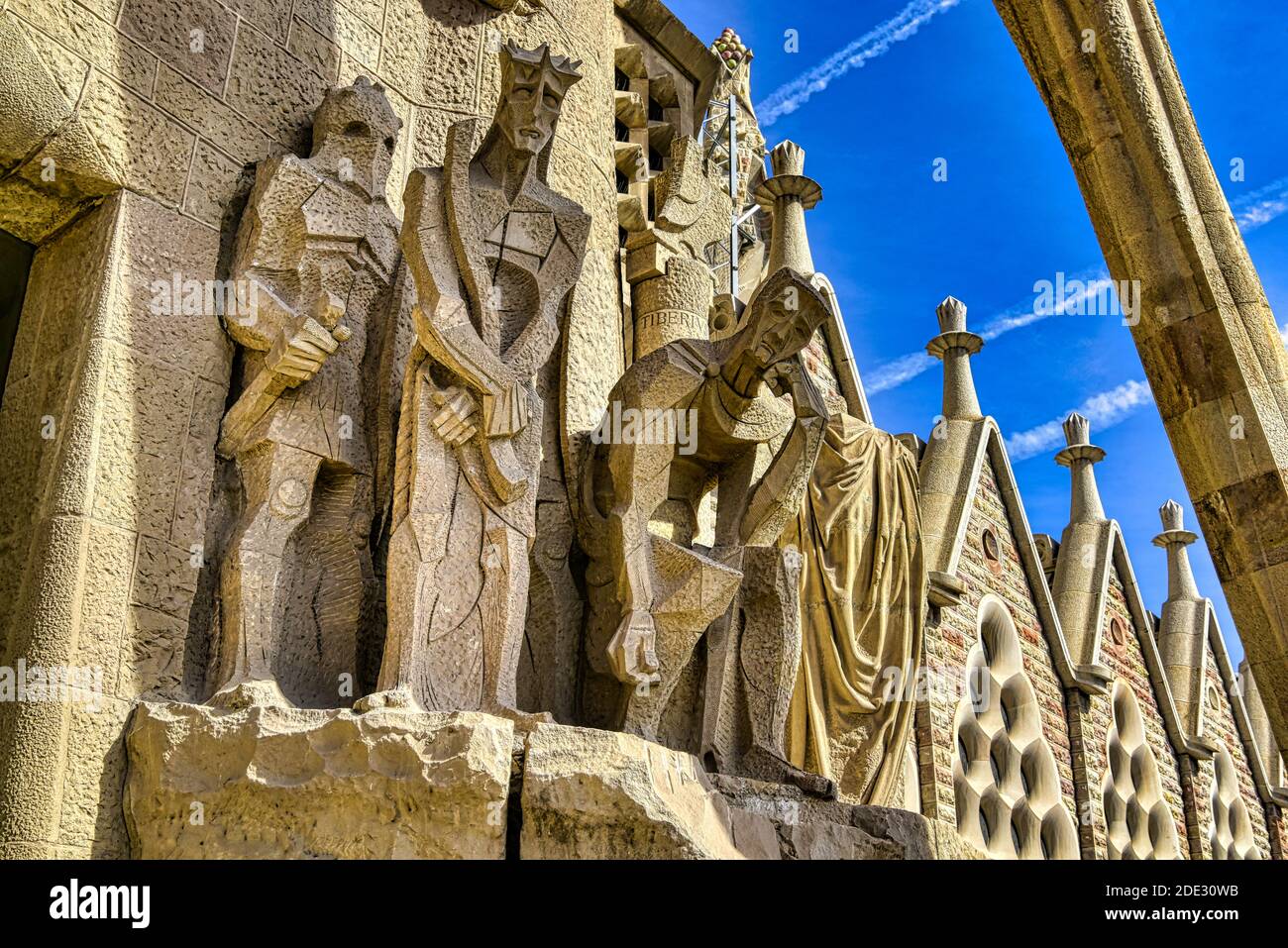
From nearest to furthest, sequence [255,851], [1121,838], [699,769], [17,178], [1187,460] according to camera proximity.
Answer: [255,851], [699,769], [17,178], [1187,460], [1121,838]

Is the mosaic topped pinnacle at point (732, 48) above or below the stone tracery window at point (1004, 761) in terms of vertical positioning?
above

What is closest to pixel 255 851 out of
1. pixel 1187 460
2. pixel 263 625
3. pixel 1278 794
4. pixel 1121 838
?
pixel 263 625

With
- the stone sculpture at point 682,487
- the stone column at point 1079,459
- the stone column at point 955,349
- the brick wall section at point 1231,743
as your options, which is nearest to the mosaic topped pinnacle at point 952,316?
the stone column at point 955,349

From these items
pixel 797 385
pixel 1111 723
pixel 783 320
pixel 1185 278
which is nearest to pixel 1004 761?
pixel 1111 723

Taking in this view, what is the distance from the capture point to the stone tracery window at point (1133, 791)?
41.1 feet

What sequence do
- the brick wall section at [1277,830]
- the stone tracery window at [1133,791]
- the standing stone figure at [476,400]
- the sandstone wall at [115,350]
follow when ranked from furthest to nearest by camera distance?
1. the brick wall section at [1277,830]
2. the stone tracery window at [1133,791]
3. the standing stone figure at [476,400]
4. the sandstone wall at [115,350]

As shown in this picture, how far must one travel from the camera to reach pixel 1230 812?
589 inches

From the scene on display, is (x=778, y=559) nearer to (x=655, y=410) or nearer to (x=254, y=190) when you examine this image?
(x=655, y=410)

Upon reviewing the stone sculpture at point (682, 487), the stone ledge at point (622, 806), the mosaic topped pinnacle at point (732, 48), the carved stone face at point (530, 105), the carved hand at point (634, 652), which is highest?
the mosaic topped pinnacle at point (732, 48)

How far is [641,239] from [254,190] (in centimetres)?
235

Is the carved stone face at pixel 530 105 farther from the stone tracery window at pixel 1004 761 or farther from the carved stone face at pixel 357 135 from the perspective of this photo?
the stone tracery window at pixel 1004 761

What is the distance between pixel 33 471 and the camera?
14.7 ft

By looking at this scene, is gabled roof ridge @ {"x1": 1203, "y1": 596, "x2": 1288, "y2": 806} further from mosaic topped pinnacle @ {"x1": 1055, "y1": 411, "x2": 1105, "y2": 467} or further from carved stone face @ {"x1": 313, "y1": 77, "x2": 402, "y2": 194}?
carved stone face @ {"x1": 313, "y1": 77, "x2": 402, "y2": 194}

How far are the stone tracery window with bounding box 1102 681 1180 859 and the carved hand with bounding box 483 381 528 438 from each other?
9.42m
